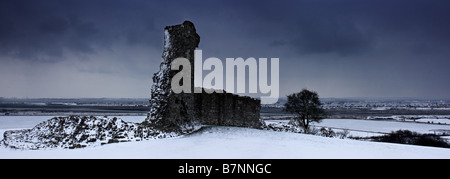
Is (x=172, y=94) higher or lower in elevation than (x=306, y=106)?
higher

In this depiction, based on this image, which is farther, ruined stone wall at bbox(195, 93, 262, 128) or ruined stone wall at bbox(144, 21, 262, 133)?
ruined stone wall at bbox(195, 93, 262, 128)

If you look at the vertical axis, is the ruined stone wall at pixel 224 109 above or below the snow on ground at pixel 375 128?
above

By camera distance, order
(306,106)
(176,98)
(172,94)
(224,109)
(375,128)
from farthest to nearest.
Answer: (375,128) → (306,106) → (224,109) → (176,98) → (172,94)

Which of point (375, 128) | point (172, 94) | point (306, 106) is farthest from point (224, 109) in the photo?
point (375, 128)

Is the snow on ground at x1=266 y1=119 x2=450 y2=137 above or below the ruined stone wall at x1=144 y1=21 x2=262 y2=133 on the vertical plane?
below

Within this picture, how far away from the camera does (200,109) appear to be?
13.2 m

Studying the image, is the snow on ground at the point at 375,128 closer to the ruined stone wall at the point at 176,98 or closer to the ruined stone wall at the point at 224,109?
the ruined stone wall at the point at 224,109

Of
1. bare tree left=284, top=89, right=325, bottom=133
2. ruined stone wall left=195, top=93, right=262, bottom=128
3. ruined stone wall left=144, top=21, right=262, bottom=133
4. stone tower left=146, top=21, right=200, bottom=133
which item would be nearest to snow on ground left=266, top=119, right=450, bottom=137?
bare tree left=284, top=89, right=325, bottom=133

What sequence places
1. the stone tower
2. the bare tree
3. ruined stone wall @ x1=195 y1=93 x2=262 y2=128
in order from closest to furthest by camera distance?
the stone tower
ruined stone wall @ x1=195 y1=93 x2=262 y2=128
the bare tree

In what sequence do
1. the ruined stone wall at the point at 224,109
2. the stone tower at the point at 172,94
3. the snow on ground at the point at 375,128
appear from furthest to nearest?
the snow on ground at the point at 375,128, the ruined stone wall at the point at 224,109, the stone tower at the point at 172,94

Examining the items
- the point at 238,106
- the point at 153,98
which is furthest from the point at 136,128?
the point at 238,106

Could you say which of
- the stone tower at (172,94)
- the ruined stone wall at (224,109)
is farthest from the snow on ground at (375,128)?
the stone tower at (172,94)

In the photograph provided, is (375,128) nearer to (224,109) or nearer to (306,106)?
(306,106)

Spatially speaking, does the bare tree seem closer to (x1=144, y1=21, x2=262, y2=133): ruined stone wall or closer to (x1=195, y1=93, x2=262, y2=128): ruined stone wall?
(x1=195, y1=93, x2=262, y2=128): ruined stone wall
